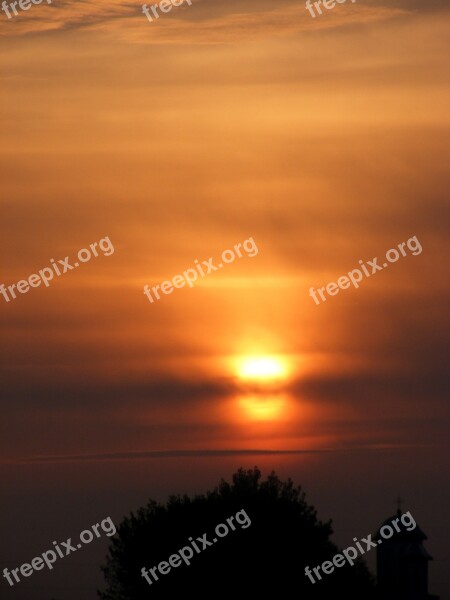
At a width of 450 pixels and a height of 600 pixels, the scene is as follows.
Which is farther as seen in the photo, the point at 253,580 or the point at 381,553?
the point at 381,553

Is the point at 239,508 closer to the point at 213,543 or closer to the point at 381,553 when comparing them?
the point at 213,543

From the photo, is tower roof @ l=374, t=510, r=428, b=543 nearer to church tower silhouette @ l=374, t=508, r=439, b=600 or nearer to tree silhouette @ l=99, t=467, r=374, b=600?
church tower silhouette @ l=374, t=508, r=439, b=600

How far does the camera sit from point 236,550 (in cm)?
7325

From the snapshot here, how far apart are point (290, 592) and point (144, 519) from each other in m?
8.82

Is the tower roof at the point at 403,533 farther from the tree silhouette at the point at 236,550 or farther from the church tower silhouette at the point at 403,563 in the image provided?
the tree silhouette at the point at 236,550

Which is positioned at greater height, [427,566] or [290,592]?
[427,566]

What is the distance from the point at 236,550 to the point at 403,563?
3158cm

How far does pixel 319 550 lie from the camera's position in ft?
249

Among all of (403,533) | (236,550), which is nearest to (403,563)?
(403,533)

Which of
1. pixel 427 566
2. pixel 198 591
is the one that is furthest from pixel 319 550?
pixel 427 566

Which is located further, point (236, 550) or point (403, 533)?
point (403, 533)

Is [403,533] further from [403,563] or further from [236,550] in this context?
[236,550]

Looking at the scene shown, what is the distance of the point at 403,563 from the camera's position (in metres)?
102

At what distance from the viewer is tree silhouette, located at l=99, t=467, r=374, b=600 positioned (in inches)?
2864
